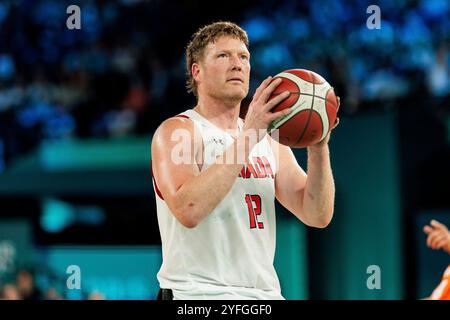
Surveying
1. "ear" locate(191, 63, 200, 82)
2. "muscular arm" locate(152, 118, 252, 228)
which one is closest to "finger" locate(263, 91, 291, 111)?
"muscular arm" locate(152, 118, 252, 228)

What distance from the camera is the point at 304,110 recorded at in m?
4.22

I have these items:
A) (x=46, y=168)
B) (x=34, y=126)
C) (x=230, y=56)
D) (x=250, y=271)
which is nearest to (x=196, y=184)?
(x=250, y=271)

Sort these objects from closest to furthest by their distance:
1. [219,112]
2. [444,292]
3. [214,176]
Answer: [214,176], [219,112], [444,292]

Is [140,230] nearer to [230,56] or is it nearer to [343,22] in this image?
[343,22]

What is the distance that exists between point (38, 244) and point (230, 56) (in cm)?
639

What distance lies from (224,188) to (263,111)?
1.42ft

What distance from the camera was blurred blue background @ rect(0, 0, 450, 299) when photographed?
912 centimetres

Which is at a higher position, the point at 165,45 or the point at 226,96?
the point at 165,45

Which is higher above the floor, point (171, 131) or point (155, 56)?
point (155, 56)

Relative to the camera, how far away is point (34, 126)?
11.9 m

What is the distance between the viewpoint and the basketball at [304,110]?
420 centimetres

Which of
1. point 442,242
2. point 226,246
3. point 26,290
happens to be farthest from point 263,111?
point 26,290

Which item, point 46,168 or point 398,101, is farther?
point 46,168

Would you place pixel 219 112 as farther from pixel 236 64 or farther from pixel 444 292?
pixel 444 292
